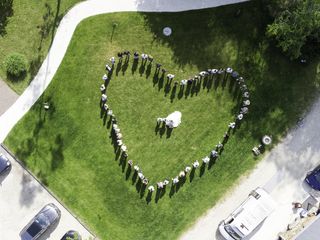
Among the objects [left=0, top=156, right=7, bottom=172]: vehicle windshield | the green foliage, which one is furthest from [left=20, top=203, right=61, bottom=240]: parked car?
the green foliage

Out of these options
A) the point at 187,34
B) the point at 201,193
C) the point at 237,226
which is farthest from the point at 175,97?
the point at 237,226

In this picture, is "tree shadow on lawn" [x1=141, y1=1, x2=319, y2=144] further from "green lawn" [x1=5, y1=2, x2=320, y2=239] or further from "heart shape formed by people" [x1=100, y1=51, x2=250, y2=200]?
"heart shape formed by people" [x1=100, y1=51, x2=250, y2=200]

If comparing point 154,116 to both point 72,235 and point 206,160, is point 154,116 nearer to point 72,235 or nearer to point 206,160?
point 206,160

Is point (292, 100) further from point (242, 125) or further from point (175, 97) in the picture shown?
point (175, 97)

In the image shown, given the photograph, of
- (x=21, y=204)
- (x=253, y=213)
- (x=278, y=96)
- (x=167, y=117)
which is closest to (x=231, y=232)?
(x=253, y=213)

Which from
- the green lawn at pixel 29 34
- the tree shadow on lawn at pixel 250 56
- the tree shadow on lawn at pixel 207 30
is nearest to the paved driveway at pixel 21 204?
the green lawn at pixel 29 34
